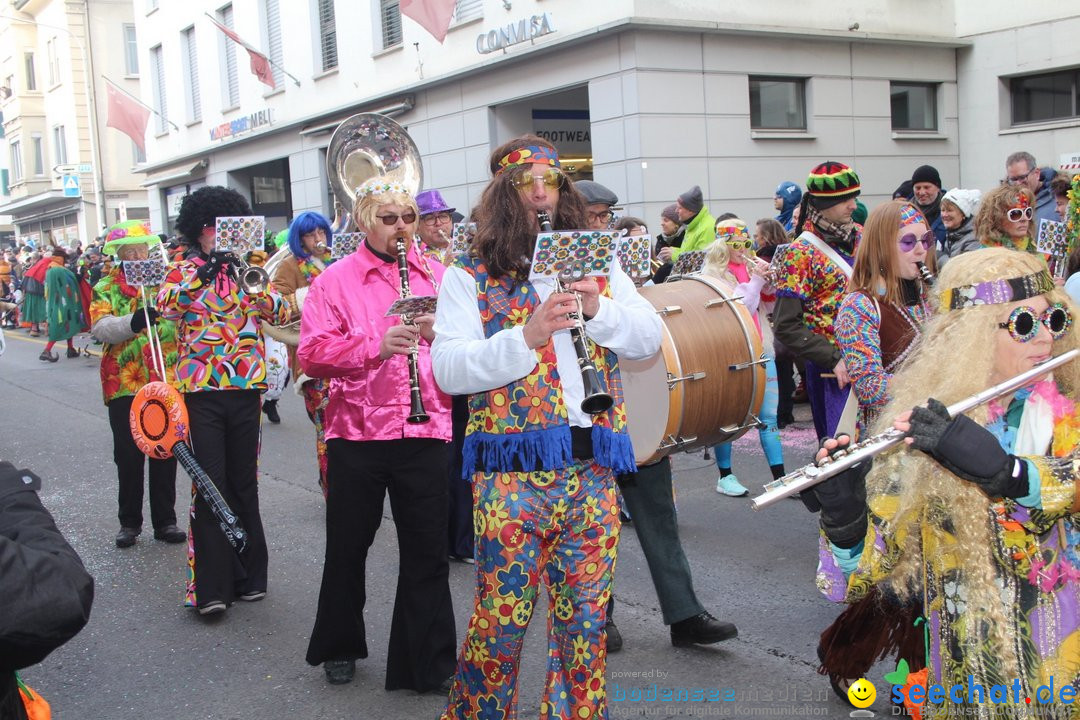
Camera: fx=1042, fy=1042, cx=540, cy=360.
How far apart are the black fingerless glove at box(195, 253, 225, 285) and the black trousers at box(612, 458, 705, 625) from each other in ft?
7.93

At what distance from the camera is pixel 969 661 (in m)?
2.69

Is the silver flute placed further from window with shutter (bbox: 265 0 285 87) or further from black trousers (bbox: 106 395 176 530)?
window with shutter (bbox: 265 0 285 87)

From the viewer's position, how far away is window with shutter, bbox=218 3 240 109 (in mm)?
24844

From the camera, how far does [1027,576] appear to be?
2.65 meters

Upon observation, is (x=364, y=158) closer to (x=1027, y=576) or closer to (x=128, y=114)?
(x=1027, y=576)

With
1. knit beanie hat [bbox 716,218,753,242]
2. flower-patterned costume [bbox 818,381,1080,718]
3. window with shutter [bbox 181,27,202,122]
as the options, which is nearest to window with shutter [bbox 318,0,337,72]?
window with shutter [bbox 181,27,202,122]

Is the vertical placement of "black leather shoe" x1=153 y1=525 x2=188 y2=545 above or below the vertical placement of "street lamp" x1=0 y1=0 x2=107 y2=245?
below

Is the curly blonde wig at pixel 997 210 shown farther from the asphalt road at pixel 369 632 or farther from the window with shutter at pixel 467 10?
the window with shutter at pixel 467 10

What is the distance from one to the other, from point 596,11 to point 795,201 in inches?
180

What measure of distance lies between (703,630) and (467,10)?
1416 centimetres

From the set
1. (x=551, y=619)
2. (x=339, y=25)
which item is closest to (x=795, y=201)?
(x=551, y=619)

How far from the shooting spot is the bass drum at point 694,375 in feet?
15.4

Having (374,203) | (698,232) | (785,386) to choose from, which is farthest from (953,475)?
(698,232)

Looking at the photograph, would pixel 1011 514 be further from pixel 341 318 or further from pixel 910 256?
pixel 341 318
